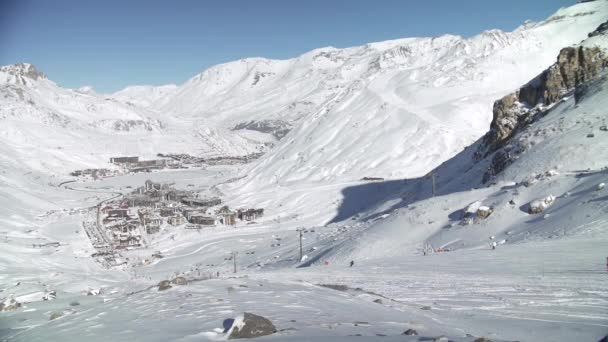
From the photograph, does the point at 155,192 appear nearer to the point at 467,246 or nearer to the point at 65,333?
the point at 467,246

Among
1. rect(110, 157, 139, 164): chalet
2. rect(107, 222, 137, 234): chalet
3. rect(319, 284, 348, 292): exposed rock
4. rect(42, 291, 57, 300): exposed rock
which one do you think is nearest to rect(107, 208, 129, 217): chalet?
rect(107, 222, 137, 234): chalet

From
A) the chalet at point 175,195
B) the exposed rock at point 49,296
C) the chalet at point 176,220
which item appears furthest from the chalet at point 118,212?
the exposed rock at point 49,296

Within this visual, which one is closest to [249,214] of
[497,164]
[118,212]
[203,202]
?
[203,202]

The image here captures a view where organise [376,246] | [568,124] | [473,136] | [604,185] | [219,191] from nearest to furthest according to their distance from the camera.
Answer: [604,185], [376,246], [568,124], [473,136], [219,191]

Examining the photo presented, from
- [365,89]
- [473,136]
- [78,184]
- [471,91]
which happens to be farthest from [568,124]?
[78,184]

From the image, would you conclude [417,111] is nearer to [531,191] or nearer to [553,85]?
[553,85]

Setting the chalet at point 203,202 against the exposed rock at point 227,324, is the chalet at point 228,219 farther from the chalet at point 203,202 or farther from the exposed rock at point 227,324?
the exposed rock at point 227,324

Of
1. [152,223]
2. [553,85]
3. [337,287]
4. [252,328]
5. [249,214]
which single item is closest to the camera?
[252,328]
